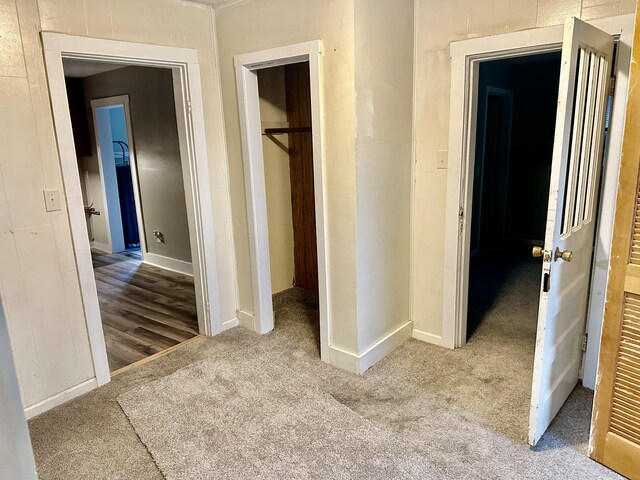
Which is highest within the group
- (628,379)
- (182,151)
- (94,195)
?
(182,151)

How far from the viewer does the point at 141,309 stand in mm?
3924

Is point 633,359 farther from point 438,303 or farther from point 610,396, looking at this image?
point 438,303

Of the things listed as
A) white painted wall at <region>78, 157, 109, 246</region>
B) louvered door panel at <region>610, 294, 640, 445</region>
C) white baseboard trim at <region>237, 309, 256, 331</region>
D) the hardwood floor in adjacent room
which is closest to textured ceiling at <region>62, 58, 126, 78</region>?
white painted wall at <region>78, 157, 109, 246</region>

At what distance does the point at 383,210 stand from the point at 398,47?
0.97 meters

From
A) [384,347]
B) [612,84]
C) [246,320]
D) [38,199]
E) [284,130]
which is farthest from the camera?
[284,130]

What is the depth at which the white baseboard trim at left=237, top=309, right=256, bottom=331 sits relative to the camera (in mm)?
3334

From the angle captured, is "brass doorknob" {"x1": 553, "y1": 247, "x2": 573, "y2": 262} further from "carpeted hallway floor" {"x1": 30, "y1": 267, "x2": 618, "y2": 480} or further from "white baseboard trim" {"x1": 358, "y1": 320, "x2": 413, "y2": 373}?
"white baseboard trim" {"x1": 358, "y1": 320, "x2": 413, "y2": 373}

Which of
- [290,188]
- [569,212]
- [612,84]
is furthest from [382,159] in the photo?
[290,188]

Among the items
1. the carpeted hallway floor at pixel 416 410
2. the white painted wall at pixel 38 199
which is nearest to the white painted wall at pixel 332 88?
the carpeted hallway floor at pixel 416 410

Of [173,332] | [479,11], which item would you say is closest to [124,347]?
[173,332]

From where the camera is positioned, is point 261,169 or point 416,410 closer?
point 416,410

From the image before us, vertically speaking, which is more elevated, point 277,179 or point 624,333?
point 277,179

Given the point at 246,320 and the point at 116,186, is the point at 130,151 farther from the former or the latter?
the point at 246,320

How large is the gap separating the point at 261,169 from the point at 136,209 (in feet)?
9.29
